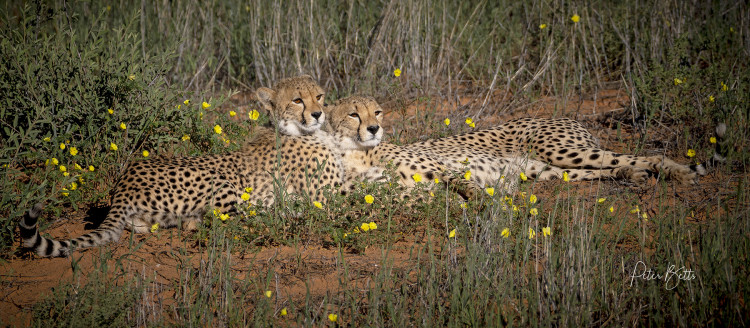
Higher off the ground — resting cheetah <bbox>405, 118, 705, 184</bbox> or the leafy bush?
the leafy bush

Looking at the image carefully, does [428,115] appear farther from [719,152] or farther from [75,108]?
[75,108]

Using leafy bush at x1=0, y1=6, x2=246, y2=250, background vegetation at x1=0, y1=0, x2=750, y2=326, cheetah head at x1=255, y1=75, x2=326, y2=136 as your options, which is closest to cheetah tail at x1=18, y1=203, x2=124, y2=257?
background vegetation at x1=0, y1=0, x2=750, y2=326

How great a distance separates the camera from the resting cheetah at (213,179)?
12.3 ft

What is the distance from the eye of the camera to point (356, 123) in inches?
180

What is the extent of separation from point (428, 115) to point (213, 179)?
2.33 m

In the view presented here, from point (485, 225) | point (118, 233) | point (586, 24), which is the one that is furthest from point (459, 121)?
point (118, 233)

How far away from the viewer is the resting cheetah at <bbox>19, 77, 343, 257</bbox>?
3.75 meters

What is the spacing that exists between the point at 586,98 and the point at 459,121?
135 cm

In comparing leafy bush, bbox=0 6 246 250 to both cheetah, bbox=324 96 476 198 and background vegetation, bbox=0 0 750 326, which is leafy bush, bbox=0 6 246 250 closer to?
→ background vegetation, bbox=0 0 750 326

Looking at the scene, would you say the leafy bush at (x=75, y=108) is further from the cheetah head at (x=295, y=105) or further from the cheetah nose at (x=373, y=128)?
the cheetah nose at (x=373, y=128)

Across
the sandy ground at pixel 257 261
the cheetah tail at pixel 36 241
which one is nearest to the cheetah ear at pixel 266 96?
the sandy ground at pixel 257 261

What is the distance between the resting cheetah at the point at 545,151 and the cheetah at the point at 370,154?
0.26 m

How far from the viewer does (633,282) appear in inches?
116

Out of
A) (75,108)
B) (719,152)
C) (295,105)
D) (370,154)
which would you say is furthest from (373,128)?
(719,152)
